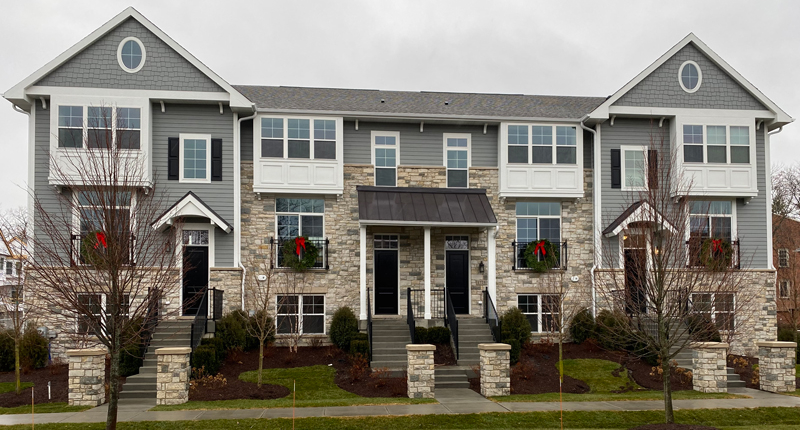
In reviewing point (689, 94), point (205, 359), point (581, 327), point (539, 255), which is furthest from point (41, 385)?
point (689, 94)

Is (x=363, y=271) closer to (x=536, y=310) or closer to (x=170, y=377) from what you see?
(x=536, y=310)

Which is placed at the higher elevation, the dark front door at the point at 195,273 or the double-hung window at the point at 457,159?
the double-hung window at the point at 457,159

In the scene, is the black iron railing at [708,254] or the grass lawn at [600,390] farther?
the grass lawn at [600,390]

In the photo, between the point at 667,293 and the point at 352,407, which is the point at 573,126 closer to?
the point at 667,293

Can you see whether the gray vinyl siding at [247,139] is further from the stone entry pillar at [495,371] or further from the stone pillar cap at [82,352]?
the stone entry pillar at [495,371]

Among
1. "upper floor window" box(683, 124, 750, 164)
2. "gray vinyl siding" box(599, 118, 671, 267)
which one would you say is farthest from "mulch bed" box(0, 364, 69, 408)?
"upper floor window" box(683, 124, 750, 164)

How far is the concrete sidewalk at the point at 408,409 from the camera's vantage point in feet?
40.4

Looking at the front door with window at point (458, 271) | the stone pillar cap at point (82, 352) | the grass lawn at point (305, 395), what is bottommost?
the grass lawn at point (305, 395)

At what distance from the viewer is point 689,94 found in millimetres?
20953

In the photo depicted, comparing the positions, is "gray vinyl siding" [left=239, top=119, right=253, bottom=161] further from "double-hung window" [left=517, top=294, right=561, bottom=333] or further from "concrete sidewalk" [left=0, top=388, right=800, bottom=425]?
"double-hung window" [left=517, top=294, right=561, bottom=333]

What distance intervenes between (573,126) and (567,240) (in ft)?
12.4

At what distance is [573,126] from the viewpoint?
2105cm

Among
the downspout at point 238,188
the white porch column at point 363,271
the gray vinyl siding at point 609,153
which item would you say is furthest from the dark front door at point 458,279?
the downspout at point 238,188

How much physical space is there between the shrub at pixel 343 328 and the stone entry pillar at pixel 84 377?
21.4ft
